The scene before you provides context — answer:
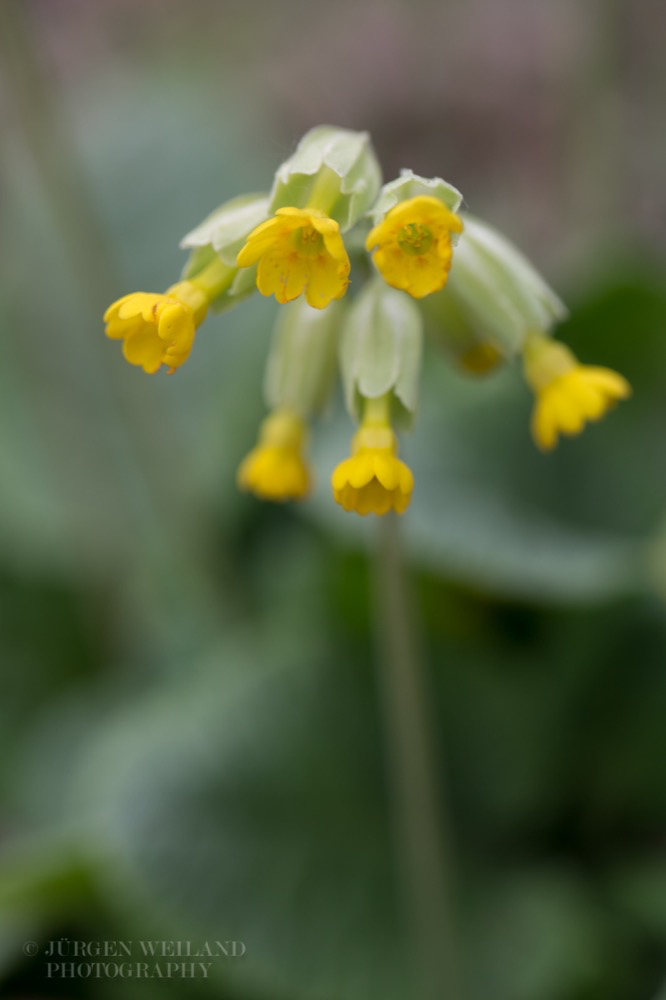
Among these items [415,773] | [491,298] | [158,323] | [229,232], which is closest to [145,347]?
[158,323]

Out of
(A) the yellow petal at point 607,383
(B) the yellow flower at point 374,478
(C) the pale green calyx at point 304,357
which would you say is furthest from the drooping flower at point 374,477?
(A) the yellow petal at point 607,383

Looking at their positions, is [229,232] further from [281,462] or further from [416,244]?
[281,462]

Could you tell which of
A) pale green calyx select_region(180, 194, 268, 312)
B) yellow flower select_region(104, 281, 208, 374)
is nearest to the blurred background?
pale green calyx select_region(180, 194, 268, 312)

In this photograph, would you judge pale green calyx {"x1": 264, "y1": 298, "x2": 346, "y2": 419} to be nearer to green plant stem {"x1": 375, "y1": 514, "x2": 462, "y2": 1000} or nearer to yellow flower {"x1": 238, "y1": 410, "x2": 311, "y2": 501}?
yellow flower {"x1": 238, "y1": 410, "x2": 311, "y2": 501}

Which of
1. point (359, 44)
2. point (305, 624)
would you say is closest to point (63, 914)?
point (305, 624)

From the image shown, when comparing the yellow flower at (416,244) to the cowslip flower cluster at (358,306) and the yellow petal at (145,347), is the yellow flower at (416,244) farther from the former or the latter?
the yellow petal at (145,347)

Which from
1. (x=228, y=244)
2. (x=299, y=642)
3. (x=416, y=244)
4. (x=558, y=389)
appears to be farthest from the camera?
(x=299, y=642)

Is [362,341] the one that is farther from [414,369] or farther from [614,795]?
[614,795]
